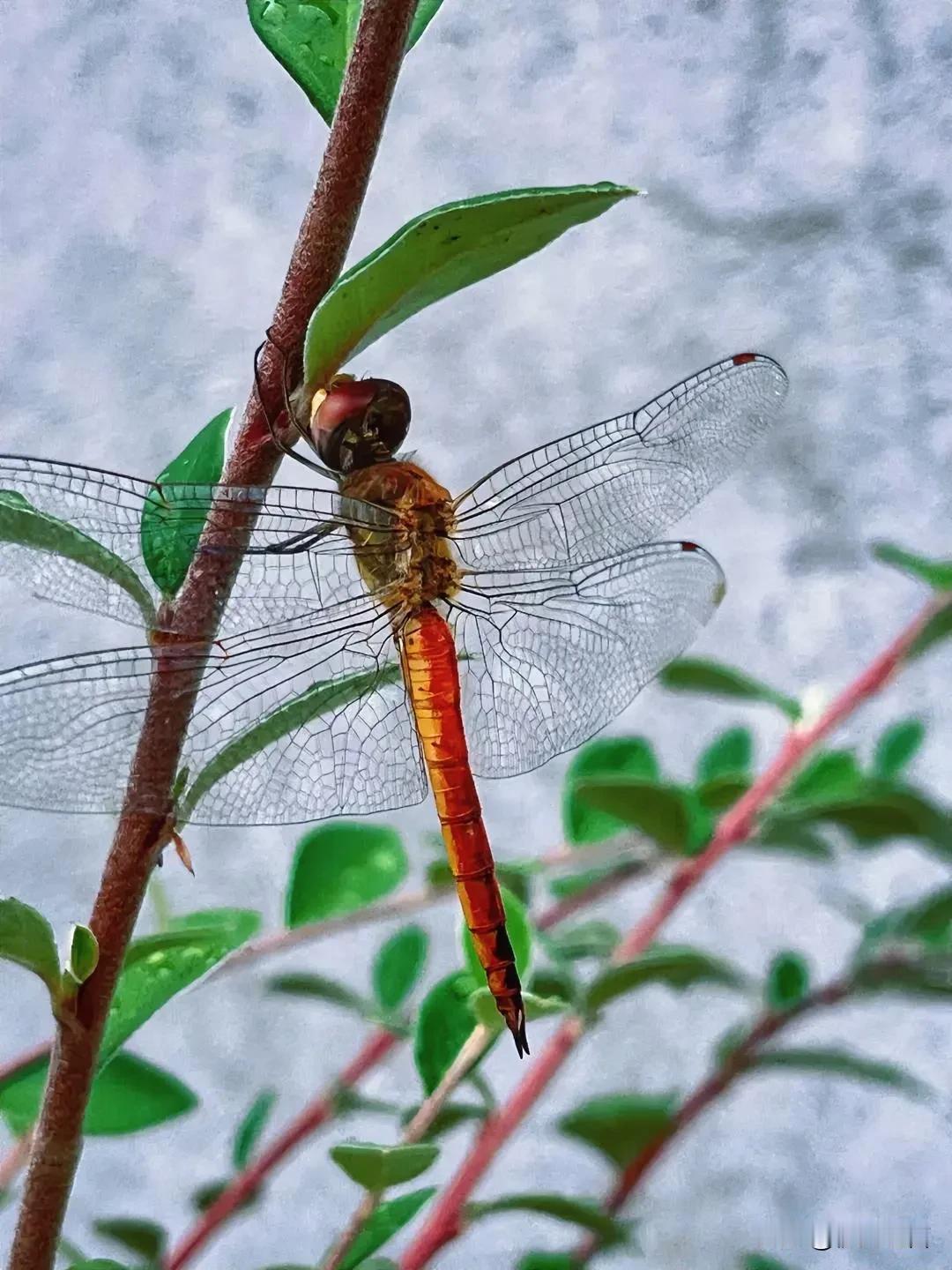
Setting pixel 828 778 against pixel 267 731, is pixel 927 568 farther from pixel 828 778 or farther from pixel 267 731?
pixel 267 731

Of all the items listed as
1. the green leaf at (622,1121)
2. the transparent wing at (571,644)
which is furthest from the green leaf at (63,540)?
the green leaf at (622,1121)

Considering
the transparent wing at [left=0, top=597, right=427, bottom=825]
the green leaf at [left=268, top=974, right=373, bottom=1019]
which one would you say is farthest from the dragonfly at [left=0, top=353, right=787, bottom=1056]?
the green leaf at [left=268, top=974, right=373, bottom=1019]

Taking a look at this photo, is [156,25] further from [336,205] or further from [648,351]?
[336,205]

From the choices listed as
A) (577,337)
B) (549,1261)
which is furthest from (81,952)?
(577,337)

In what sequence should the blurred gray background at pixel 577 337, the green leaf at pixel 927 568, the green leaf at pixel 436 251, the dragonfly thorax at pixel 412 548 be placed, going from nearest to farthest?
Result: the green leaf at pixel 436 251
the dragonfly thorax at pixel 412 548
the green leaf at pixel 927 568
the blurred gray background at pixel 577 337

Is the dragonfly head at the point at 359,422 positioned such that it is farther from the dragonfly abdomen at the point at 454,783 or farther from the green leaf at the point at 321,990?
the green leaf at the point at 321,990

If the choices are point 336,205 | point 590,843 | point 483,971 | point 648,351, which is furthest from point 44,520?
point 648,351
